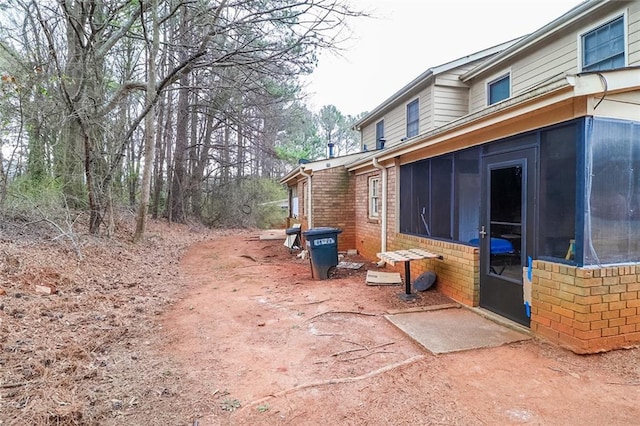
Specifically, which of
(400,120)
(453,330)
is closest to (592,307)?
(453,330)

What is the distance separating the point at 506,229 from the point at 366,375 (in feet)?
8.55

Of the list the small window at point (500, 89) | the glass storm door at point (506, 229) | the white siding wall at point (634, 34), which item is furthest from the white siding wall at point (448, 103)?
the glass storm door at point (506, 229)

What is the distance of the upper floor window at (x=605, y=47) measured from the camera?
5.73m

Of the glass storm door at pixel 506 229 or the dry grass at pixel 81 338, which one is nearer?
the dry grass at pixel 81 338

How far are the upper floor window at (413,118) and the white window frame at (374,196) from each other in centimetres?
241

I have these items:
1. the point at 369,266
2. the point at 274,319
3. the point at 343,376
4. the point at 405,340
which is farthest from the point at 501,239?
the point at 369,266

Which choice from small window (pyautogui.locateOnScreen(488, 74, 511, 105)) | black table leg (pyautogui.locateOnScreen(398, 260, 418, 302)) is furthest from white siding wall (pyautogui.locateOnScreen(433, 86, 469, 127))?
black table leg (pyautogui.locateOnScreen(398, 260, 418, 302))

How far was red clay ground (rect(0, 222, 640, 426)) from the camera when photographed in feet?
8.38

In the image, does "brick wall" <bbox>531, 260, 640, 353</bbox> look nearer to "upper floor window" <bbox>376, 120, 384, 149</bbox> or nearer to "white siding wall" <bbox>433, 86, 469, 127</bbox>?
"white siding wall" <bbox>433, 86, 469, 127</bbox>

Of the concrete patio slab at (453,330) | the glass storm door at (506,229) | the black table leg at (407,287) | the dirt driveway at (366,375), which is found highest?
the glass storm door at (506,229)

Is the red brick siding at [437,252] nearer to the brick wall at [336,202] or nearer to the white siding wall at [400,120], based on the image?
the brick wall at [336,202]

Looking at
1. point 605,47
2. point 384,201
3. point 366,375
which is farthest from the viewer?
point 384,201

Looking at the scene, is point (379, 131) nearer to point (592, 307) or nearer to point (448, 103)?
point (448, 103)

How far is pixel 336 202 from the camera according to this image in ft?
34.8
